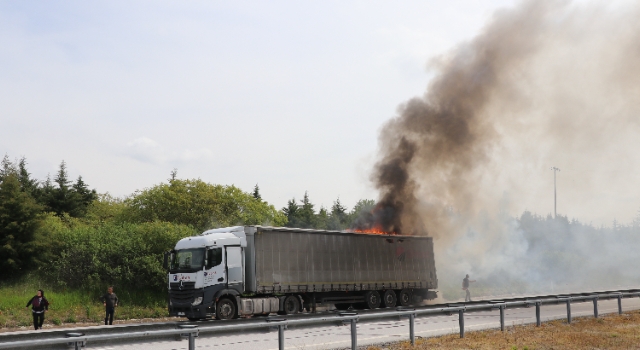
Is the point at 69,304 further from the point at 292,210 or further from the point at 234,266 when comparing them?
the point at 292,210

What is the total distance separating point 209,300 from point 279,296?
3.62 meters

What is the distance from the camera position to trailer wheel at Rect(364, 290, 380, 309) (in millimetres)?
31984

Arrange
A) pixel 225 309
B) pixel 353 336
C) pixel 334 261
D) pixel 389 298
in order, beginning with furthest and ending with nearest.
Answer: pixel 389 298 < pixel 334 261 < pixel 225 309 < pixel 353 336

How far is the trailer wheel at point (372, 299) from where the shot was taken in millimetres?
31984

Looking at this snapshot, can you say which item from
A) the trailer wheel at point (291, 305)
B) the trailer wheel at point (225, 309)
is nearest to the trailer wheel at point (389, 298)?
the trailer wheel at point (291, 305)

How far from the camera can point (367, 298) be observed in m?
32.0

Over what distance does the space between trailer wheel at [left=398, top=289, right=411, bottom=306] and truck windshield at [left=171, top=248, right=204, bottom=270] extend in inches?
503

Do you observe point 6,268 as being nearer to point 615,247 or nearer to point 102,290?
point 102,290

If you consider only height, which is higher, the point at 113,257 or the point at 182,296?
the point at 113,257

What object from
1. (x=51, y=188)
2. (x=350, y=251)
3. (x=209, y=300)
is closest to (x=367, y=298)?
(x=350, y=251)

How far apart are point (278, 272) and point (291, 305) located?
72.3 inches

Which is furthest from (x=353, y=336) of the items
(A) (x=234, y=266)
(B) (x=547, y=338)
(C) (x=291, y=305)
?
(C) (x=291, y=305)

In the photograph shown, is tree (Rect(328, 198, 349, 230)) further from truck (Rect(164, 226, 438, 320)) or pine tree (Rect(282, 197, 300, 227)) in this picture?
truck (Rect(164, 226, 438, 320))

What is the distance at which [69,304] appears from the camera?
3186cm
